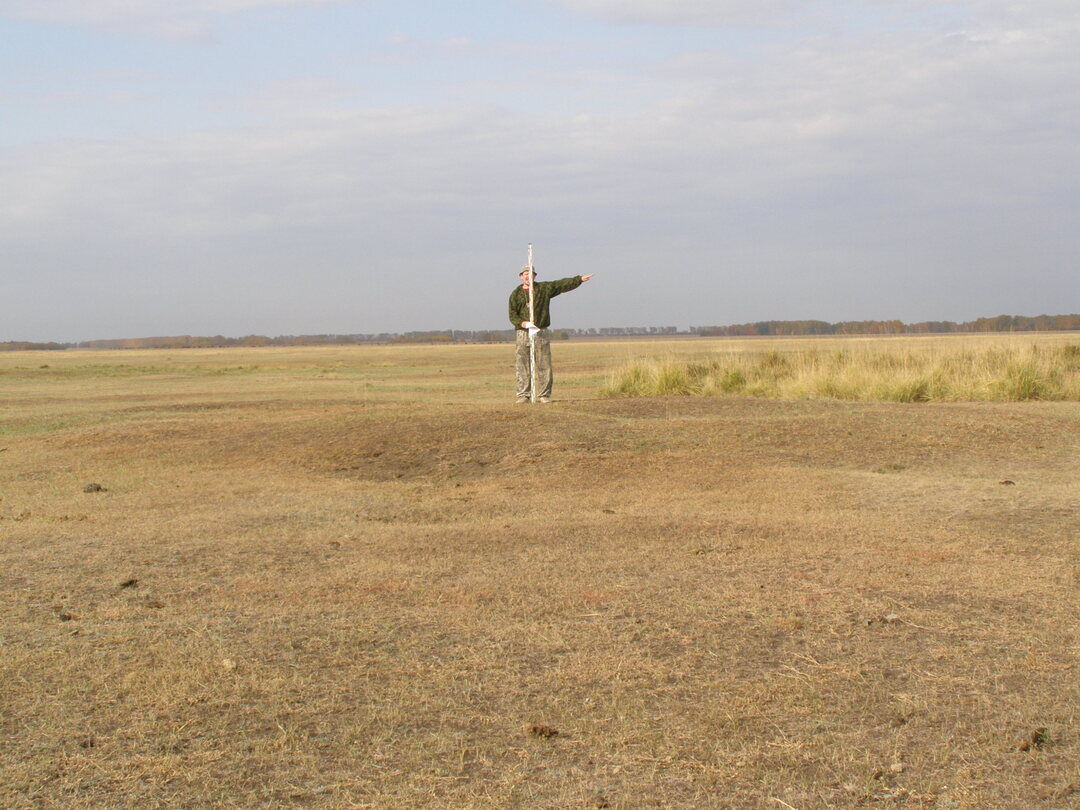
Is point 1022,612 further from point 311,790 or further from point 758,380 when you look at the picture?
point 758,380

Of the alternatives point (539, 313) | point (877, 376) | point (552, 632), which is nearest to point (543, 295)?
point (539, 313)

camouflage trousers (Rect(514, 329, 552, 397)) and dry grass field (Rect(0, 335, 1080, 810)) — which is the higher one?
camouflage trousers (Rect(514, 329, 552, 397))

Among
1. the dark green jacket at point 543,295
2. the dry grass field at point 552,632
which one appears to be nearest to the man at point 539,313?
the dark green jacket at point 543,295

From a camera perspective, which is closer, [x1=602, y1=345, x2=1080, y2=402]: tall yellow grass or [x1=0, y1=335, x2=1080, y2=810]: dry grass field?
[x1=0, y1=335, x2=1080, y2=810]: dry grass field

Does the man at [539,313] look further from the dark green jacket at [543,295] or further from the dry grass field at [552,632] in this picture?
the dry grass field at [552,632]

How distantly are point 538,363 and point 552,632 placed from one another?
1027cm

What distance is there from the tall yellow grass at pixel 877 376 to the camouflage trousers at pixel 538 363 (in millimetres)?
3917

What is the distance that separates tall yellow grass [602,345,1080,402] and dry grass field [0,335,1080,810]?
7.26 meters

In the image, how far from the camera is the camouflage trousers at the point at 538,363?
15336 mm

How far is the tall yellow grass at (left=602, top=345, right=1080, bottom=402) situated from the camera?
18.3m

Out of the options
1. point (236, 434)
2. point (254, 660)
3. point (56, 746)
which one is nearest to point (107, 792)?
point (56, 746)

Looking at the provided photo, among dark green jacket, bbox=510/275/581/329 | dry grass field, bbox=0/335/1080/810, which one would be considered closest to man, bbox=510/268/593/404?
dark green jacket, bbox=510/275/581/329

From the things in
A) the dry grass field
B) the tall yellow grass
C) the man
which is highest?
the man

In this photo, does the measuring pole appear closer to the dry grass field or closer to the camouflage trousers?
the camouflage trousers
